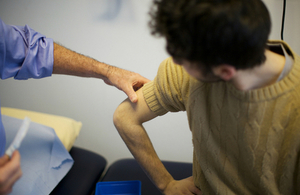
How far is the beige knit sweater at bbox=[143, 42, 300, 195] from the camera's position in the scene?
57 centimetres

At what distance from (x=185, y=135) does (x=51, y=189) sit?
0.98m

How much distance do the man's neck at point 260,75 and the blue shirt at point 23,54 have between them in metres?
0.79

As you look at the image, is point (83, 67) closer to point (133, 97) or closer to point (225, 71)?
point (133, 97)

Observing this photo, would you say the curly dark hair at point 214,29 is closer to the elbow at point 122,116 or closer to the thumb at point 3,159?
the elbow at point 122,116

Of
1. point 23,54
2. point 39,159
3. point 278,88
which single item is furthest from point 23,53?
point 278,88

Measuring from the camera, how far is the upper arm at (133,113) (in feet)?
2.63

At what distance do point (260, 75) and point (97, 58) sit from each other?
1244mm

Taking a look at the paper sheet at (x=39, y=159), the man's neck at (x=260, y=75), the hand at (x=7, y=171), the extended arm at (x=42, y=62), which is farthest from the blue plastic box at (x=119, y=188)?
the man's neck at (x=260, y=75)

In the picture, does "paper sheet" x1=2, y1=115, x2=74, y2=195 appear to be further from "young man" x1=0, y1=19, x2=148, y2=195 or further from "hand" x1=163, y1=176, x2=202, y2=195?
"hand" x1=163, y1=176, x2=202, y2=195

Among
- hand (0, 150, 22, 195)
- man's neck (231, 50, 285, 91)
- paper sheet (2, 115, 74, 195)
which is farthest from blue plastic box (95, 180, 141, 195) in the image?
man's neck (231, 50, 285, 91)

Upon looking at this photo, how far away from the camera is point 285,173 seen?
64 cm

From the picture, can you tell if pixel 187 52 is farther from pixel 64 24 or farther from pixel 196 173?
pixel 64 24

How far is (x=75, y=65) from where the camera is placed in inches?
37.5

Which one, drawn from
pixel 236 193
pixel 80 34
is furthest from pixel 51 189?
pixel 80 34
